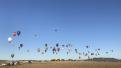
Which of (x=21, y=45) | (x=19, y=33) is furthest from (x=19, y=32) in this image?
(x=21, y=45)

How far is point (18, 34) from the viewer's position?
62.0 meters

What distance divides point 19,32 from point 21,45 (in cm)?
2590

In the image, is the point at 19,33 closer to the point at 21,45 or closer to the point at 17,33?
the point at 17,33

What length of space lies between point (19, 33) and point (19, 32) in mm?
Result: 599

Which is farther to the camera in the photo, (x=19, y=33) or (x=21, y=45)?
(x=21, y=45)

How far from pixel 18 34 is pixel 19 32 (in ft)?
5.50

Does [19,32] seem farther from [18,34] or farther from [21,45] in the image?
[21,45]

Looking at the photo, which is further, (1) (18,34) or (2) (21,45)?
(2) (21,45)

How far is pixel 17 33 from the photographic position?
62344 millimetres

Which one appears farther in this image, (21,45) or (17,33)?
(21,45)

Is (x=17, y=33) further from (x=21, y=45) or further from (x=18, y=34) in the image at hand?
(x=21, y=45)

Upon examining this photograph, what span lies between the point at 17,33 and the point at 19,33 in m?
0.79

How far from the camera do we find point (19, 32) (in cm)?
6356

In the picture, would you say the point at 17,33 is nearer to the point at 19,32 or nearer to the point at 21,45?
the point at 19,32
